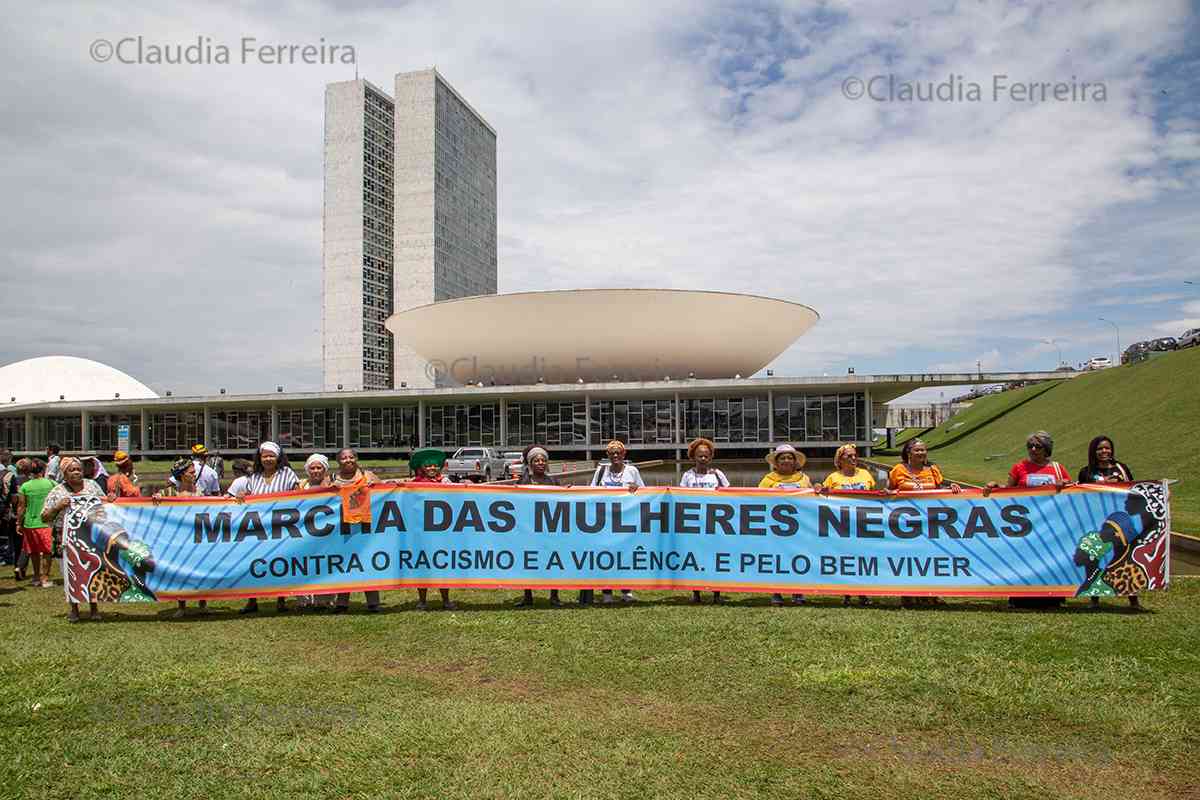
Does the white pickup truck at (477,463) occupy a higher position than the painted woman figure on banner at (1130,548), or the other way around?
the painted woman figure on banner at (1130,548)

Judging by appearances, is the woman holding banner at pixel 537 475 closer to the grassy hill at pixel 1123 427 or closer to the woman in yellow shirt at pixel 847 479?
the woman in yellow shirt at pixel 847 479

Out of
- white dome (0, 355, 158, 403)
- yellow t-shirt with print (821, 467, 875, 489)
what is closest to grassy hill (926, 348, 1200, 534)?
yellow t-shirt with print (821, 467, 875, 489)

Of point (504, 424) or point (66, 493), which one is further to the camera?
point (504, 424)

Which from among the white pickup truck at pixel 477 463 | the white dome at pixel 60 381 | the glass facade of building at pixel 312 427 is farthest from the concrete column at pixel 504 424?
the white dome at pixel 60 381

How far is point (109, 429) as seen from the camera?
50812 mm

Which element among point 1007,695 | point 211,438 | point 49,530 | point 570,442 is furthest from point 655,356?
point 1007,695

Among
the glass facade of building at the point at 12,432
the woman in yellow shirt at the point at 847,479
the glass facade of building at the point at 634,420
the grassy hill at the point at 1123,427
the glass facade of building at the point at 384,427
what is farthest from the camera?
the glass facade of building at the point at 12,432

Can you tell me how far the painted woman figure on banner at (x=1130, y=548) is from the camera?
7.01m

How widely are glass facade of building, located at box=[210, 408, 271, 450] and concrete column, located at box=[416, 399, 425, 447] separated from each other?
9.81 metres

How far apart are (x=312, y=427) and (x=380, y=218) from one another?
42.1 m

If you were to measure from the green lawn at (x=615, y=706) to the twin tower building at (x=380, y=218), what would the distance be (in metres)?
76.4

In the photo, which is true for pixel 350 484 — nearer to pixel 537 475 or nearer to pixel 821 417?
pixel 537 475

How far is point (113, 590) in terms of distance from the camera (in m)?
7.29

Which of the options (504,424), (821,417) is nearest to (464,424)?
(504,424)
